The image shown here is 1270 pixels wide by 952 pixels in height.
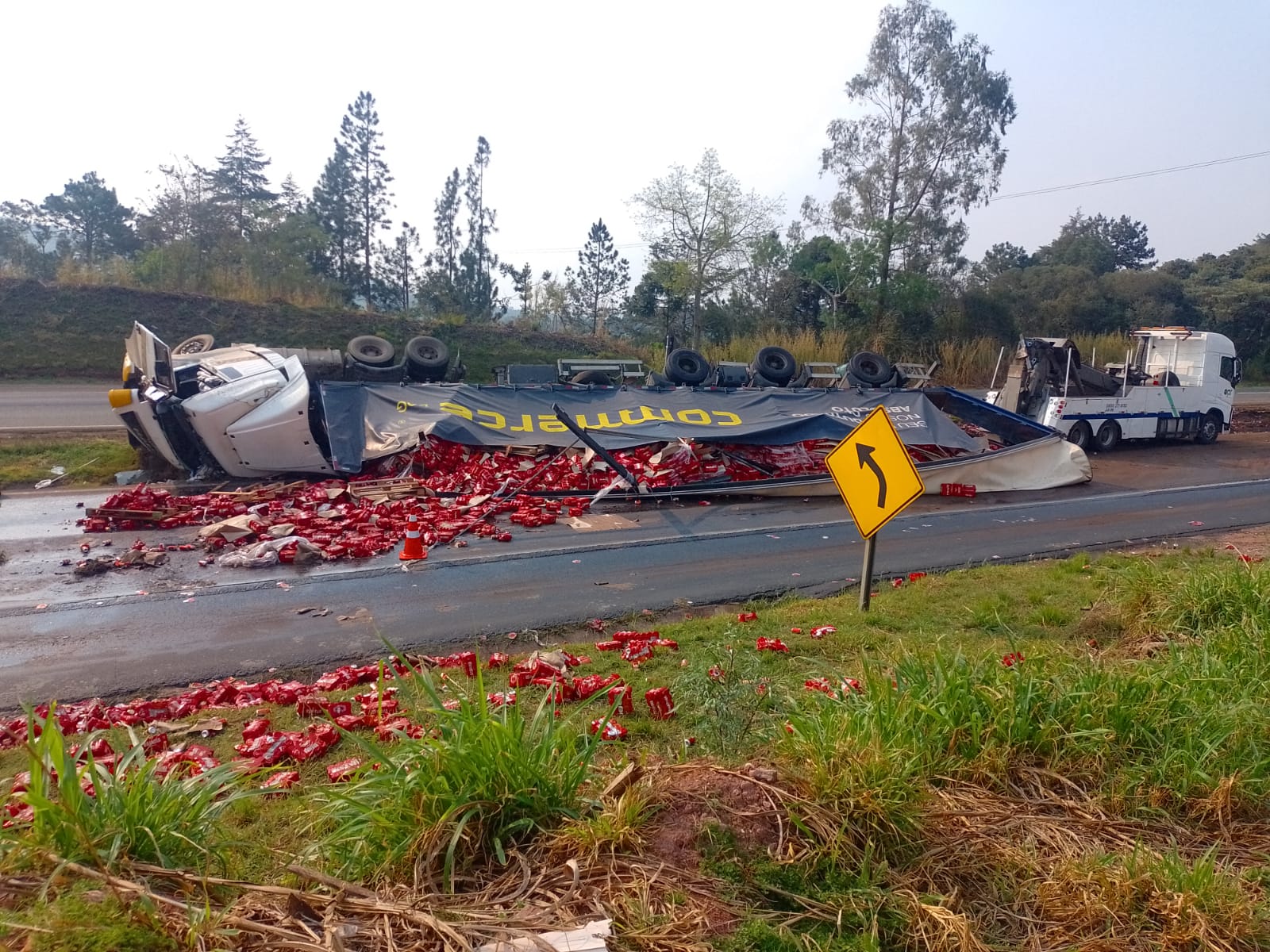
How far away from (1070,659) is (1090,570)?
16.4 feet

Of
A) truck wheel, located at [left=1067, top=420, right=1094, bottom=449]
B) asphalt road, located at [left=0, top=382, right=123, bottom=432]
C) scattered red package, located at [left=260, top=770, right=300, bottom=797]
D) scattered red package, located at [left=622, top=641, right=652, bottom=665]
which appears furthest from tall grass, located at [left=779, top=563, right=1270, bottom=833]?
truck wheel, located at [left=1067, top=420, right=1094, bottom=449]

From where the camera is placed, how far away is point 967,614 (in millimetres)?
7496

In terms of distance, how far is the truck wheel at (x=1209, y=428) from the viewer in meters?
23.9

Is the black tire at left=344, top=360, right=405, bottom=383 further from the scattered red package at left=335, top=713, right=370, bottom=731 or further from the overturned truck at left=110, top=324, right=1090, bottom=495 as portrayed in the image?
the scattered red package at left=335, top=713, right=370, bottom=731

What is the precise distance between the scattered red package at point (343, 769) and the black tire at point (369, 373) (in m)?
14.5

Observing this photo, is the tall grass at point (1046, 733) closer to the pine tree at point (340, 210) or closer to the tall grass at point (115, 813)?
the tall grass at point (115, 813)

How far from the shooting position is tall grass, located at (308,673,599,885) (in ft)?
9.52

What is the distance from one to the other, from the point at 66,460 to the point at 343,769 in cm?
1366

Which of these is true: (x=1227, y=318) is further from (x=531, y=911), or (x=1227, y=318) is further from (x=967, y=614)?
(x=531, y=911)

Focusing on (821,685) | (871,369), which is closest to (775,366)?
(871,369)

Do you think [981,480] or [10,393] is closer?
[981,480]

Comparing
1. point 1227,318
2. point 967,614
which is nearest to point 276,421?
point 967,614

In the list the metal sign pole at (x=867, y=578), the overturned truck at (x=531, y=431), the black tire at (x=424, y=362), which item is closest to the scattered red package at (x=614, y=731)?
the metal sign pole at (x=867, y=578)

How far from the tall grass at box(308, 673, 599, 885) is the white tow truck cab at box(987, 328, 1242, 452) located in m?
20.8
